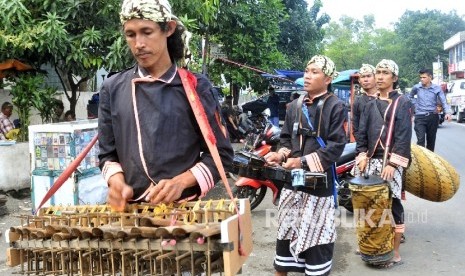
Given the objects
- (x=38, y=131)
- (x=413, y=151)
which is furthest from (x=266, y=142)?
(x=38, y=131)

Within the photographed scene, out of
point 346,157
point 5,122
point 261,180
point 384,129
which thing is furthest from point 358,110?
point 5,122

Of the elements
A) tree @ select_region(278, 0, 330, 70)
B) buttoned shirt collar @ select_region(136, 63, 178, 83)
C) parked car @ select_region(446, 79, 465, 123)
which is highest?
tree @ select_region(278, 0, 330, 70)

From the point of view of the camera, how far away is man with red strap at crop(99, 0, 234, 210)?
2.04 metres

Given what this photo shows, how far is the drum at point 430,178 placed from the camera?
5.26 meters

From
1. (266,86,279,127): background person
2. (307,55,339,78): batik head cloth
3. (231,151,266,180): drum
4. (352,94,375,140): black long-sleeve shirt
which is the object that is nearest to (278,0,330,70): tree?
(266,86,279,127): background person

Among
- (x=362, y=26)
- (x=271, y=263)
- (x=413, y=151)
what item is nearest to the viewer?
(x=271, y=263)

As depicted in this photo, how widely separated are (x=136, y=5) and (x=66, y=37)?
18.9 feet

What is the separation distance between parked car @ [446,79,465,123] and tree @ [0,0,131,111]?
1732cm

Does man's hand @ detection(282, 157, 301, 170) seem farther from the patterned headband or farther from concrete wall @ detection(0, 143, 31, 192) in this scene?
concrete wall @ detection(0, 143, 31, 192)

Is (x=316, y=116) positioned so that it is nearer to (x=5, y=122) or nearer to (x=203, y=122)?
(x=203, y=122)

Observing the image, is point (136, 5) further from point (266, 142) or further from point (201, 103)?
point (266, 142)

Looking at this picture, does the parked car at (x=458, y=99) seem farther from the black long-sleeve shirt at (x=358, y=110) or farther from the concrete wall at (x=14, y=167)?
the concrete wall at (x=14, y=167)

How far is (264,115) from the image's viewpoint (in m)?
14.9

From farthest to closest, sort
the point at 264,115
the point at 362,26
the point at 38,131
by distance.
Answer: the point at 362,26
the point at 264,115
the point at 38,131
